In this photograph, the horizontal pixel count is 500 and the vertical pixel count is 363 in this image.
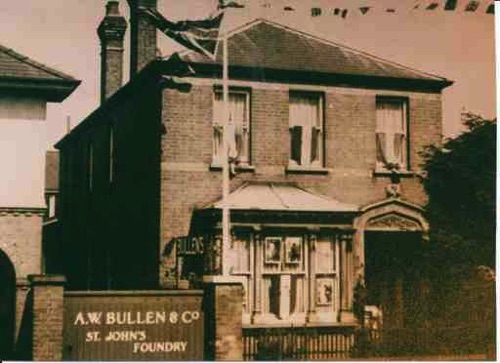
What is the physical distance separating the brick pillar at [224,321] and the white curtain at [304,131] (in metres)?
3.85

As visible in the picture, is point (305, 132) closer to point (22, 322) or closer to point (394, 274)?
point (394, 274)

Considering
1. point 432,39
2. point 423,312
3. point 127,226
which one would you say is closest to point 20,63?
point 127,226

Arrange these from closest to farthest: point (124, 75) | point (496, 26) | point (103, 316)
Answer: point (103, 316) < point (496, 26) < point (124, 75)

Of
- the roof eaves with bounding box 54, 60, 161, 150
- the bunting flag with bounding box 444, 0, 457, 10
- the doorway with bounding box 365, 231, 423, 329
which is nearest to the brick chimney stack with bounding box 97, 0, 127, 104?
the roof eaves with bounding box 54, 60, 161, 150

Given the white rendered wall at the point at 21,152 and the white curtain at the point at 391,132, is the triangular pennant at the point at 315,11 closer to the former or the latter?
the white curtain at the point at 391,132

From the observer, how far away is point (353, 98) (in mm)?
17281

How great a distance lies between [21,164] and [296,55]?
551 centimetres

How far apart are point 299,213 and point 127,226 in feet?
11.8

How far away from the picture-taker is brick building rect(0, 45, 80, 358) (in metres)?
14.7

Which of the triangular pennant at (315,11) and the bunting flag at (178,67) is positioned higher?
the triangular pennant at (315,11)

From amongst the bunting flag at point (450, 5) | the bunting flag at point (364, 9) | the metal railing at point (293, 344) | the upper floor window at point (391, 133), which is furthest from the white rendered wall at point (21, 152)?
the bunting flag at point (450, 5)

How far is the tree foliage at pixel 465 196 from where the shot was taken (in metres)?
15.0

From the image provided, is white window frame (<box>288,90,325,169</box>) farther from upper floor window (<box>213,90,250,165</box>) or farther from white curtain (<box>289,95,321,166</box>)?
upper floor window (<box>213,90,250,165</box>)

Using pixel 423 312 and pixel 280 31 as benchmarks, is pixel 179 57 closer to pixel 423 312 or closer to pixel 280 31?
pixel 280 31
